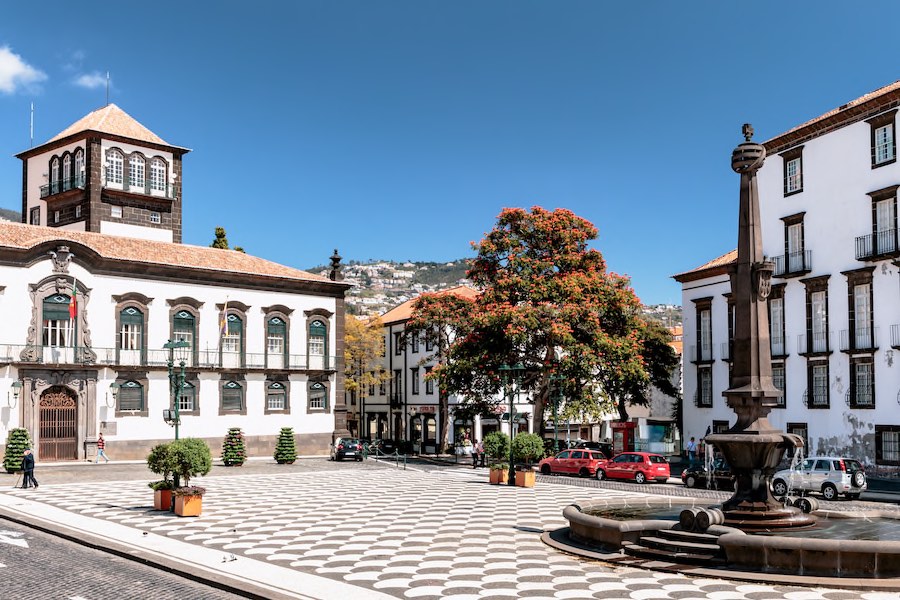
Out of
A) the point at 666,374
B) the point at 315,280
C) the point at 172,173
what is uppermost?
the point at 172,173

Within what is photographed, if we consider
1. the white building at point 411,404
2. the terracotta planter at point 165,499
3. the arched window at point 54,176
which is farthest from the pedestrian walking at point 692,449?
the arched window at point 54,176

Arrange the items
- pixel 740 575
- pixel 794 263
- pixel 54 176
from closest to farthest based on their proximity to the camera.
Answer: pixel 740 575 < pixel 794 263 < pixel 54 176

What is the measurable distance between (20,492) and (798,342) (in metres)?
33.9

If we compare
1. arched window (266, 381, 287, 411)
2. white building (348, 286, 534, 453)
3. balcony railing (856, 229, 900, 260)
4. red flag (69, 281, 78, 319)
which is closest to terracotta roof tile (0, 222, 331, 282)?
red flag (69, 281, 78, 319)

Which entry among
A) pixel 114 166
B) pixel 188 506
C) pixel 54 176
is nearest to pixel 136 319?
pixel 114 166

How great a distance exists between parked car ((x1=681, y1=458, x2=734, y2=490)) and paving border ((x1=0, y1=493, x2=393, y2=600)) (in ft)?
70.4

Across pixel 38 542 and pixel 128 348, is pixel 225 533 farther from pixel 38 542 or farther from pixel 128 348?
pixel 128 348

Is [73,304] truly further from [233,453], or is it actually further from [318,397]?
[318,397]

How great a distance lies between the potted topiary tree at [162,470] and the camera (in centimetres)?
2219

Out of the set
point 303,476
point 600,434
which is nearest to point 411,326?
point 303,476

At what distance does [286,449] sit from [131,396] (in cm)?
Result: 860

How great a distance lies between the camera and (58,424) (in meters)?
43.8

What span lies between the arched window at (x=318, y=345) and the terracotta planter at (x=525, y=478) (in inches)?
965

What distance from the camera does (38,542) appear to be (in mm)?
18656
